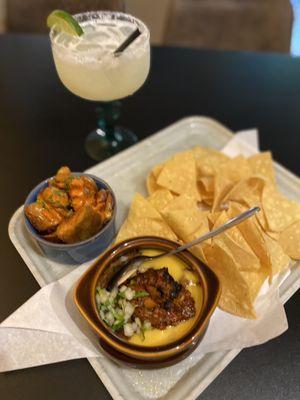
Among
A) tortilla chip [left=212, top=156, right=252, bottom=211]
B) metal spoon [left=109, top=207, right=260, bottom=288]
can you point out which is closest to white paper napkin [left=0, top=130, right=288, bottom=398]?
metal spoon [left=109, top=207, right=260, bottom=288]

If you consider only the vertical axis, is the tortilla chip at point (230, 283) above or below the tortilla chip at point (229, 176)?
below

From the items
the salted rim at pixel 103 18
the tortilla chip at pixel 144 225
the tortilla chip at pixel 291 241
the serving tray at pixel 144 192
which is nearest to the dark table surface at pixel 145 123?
the serving tray at pixel 144 192

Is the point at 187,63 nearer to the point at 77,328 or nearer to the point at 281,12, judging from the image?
the point at 281,12

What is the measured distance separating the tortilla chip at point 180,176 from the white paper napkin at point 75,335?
19.5 inches

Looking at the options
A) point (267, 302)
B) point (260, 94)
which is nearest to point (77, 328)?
point (267, 302)

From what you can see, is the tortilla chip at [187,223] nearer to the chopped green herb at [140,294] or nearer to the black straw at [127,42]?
the chopped green herb at [140,294]

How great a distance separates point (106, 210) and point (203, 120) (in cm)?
84

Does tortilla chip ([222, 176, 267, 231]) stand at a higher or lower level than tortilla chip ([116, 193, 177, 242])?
higher

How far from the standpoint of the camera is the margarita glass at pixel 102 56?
152 cm

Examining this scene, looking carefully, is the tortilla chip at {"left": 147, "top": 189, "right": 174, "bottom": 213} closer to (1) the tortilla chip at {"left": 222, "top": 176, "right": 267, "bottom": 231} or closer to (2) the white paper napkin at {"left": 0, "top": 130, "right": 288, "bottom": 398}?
(1) the tortilla chip at {"left": 222, "top": 176, "right": 267, "bottom": 231}

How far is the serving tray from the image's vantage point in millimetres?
1194

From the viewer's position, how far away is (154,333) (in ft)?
3.93

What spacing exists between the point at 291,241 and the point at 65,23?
3.71 feet

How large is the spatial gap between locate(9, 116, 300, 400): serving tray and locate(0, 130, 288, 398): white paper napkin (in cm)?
2
